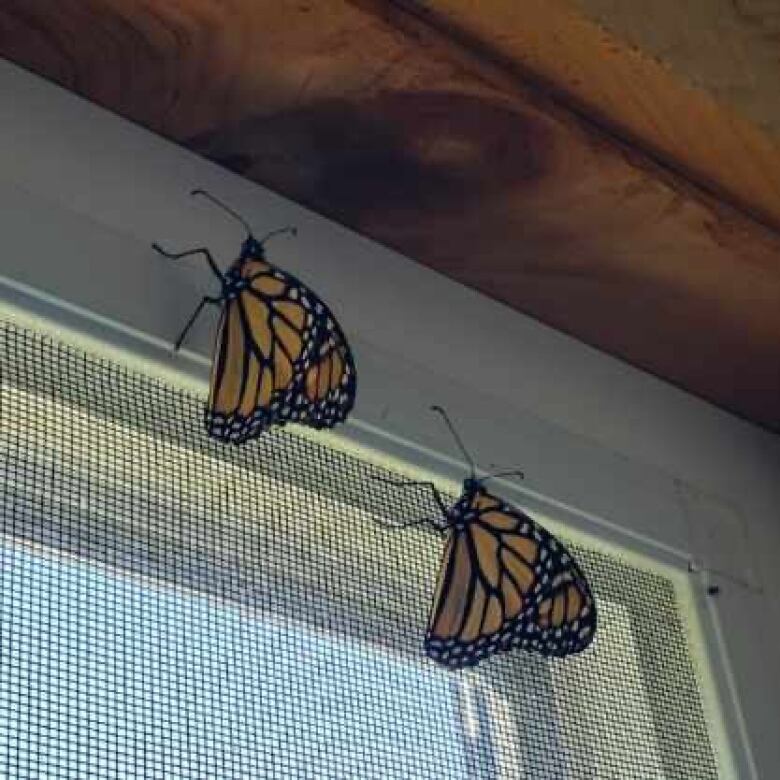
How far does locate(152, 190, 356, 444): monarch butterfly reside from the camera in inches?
35.6

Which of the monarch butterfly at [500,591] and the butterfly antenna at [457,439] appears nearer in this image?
the monarch butterfly at [500,591]

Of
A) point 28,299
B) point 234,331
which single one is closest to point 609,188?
point 234,331

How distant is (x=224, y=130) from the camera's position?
1.05 m

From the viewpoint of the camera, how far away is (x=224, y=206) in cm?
106

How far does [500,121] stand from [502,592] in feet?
0.95

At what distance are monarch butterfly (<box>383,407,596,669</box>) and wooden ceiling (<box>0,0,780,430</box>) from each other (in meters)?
0.21

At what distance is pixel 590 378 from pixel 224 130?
351mm

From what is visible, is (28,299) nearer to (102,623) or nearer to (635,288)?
(102,623)

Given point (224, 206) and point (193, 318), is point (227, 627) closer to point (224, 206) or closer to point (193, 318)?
point (193, 318)

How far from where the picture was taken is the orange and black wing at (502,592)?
93cm

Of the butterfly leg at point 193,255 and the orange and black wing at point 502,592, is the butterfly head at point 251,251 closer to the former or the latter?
the butterfly leg at point 193,255

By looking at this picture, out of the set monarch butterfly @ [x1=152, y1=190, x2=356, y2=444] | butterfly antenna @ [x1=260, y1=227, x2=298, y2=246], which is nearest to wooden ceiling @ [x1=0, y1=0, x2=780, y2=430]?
butterfly antenna @ [x1=260, y1=227, x2=298, y2=246]

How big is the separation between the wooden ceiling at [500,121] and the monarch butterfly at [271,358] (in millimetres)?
116

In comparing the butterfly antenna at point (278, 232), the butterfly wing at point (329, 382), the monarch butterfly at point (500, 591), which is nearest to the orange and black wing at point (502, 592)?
the monarch butterfly at point (500, 591)
